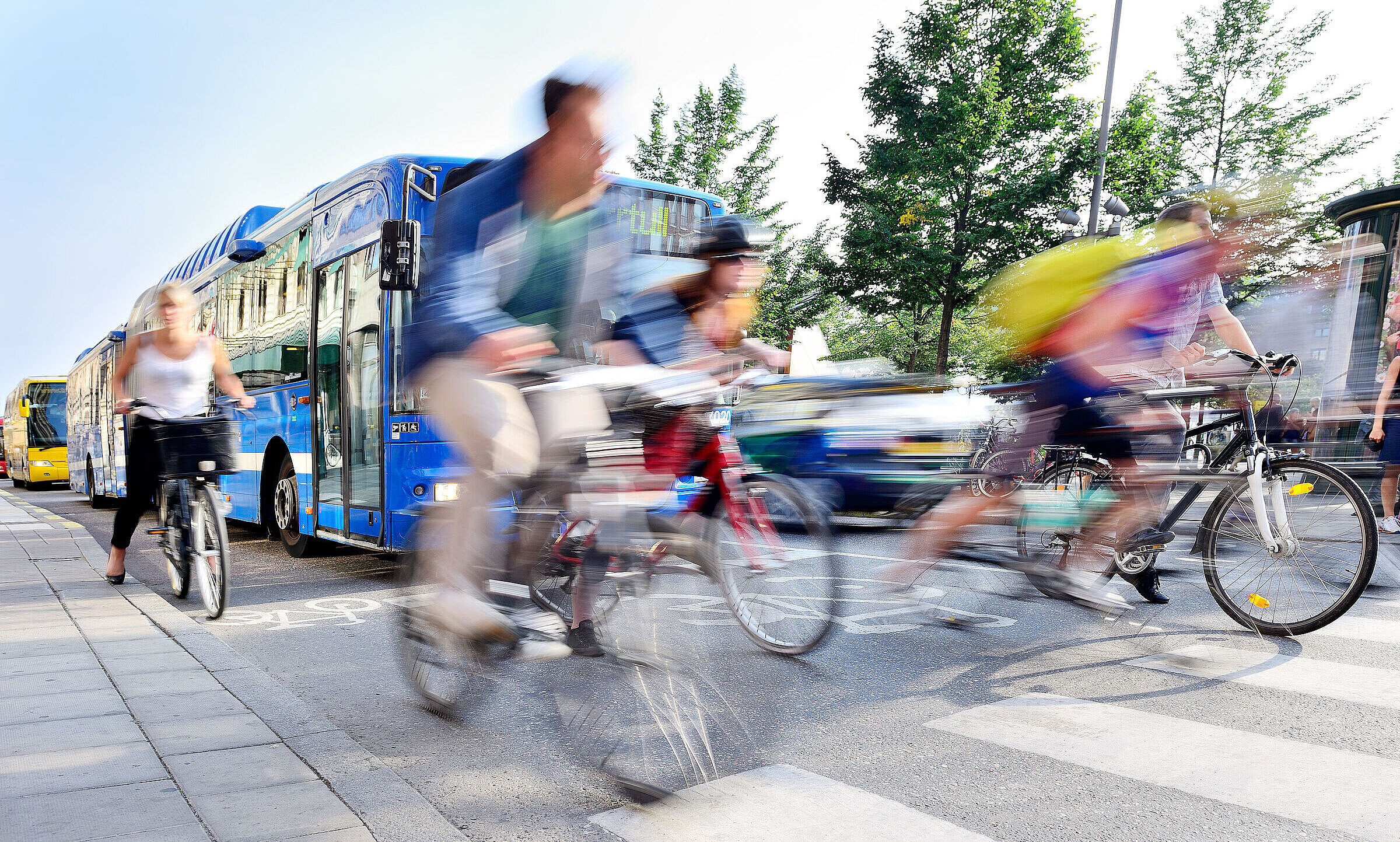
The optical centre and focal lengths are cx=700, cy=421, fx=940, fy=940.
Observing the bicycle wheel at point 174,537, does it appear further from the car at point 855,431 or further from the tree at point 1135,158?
the tree at point 1135,158

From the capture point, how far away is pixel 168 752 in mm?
2945

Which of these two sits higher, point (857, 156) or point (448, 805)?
point (857, 156)

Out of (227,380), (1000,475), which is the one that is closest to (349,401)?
(227,380)

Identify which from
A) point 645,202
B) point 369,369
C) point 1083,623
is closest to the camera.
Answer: point 1083,623

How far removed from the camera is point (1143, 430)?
13.9ft

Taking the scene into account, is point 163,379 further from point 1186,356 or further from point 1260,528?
point 1260,528

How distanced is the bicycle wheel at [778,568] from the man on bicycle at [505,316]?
0.93m

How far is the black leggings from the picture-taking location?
5656 millimetres

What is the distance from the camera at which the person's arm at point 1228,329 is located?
15.1 feet

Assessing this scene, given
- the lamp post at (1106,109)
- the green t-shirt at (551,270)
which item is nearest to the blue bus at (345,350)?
the green t-shirt at (551,270)

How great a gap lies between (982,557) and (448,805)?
8.23 feet

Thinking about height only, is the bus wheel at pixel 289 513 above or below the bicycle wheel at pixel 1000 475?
below

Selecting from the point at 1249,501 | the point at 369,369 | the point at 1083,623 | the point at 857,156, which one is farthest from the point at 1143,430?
the point at 857,156

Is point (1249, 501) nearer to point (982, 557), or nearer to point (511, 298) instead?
point (982, 557)
